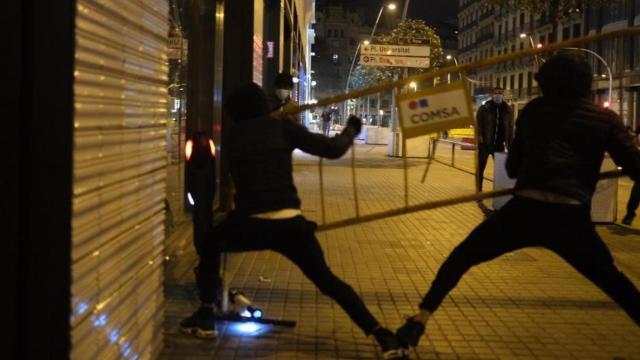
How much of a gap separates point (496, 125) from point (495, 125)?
0.07 feet

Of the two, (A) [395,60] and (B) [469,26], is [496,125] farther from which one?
(B) [469,26]

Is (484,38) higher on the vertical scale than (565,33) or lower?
higher

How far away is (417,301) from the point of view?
19.4 ft

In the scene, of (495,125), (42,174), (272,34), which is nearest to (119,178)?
(42,174)

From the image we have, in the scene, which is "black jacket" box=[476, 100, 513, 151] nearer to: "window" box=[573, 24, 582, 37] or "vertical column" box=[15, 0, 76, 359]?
"vertical column" box=[15, 0, 76, 359]

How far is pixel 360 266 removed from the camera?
717 centimetres

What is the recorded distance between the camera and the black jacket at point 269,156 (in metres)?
4.21

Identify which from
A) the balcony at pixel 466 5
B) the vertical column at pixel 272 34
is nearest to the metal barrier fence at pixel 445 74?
the vertical column at pixel 272 34

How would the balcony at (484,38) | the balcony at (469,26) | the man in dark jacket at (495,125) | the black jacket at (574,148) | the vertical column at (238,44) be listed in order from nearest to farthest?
the black jacket at (574,148) → the vertical column at (238,44) → the man in dark jacket at (495,125) → the balcony at (484,38) → the balcony at (469,26)

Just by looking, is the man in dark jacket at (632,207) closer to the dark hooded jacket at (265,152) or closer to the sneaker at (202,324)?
the dark hooded jacket at (265,152)

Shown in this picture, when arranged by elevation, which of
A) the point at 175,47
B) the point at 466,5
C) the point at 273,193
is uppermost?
the point at 466,5

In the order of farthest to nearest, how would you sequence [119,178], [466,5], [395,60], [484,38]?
1. [466,5]
2. [484,38]
3. [395,60]
4. [119,178]

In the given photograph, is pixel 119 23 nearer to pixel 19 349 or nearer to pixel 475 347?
pixel 19 349

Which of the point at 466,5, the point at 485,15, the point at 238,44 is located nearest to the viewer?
the point at 238,44
